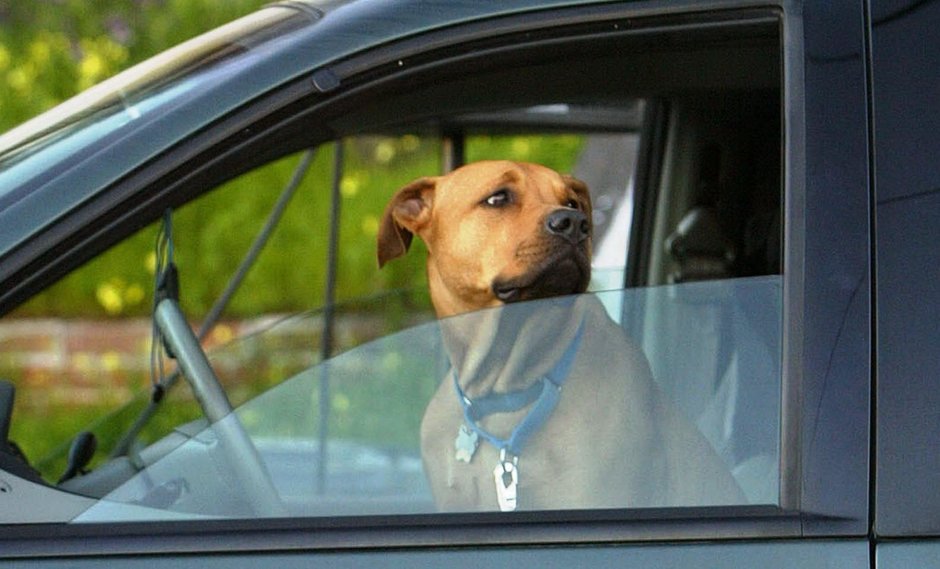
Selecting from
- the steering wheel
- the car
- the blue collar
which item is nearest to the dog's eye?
the car

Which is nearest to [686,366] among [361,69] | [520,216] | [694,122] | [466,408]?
[466,408]

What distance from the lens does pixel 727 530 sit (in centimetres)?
153

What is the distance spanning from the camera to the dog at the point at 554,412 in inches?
69.7

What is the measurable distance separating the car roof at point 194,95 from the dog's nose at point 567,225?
74cm

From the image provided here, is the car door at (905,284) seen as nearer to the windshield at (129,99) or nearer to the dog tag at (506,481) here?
the dog tag at (506,481)

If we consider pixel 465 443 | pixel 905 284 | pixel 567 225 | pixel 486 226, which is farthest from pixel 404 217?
pixel 905 284

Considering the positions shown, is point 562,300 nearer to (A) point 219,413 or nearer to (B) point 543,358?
(B) point 543,358

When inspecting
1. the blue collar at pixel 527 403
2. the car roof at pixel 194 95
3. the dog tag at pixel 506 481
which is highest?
the car roof at pixel 194 95

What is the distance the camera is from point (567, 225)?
2.43m

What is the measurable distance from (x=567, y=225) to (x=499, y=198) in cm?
20

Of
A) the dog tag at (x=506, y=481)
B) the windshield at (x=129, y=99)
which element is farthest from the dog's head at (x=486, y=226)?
the windshield at (x=129, y=99)

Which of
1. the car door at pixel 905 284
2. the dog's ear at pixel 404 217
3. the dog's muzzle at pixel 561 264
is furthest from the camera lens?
the dog's ear at pixel 404 217

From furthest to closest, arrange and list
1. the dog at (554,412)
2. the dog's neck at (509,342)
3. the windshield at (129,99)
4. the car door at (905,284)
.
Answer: the dog's neck at (509,342), the dog at (554,412), the windshield at (129,99), the car door at (905,284)

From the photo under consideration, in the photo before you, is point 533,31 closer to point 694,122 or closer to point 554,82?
point 554,82
